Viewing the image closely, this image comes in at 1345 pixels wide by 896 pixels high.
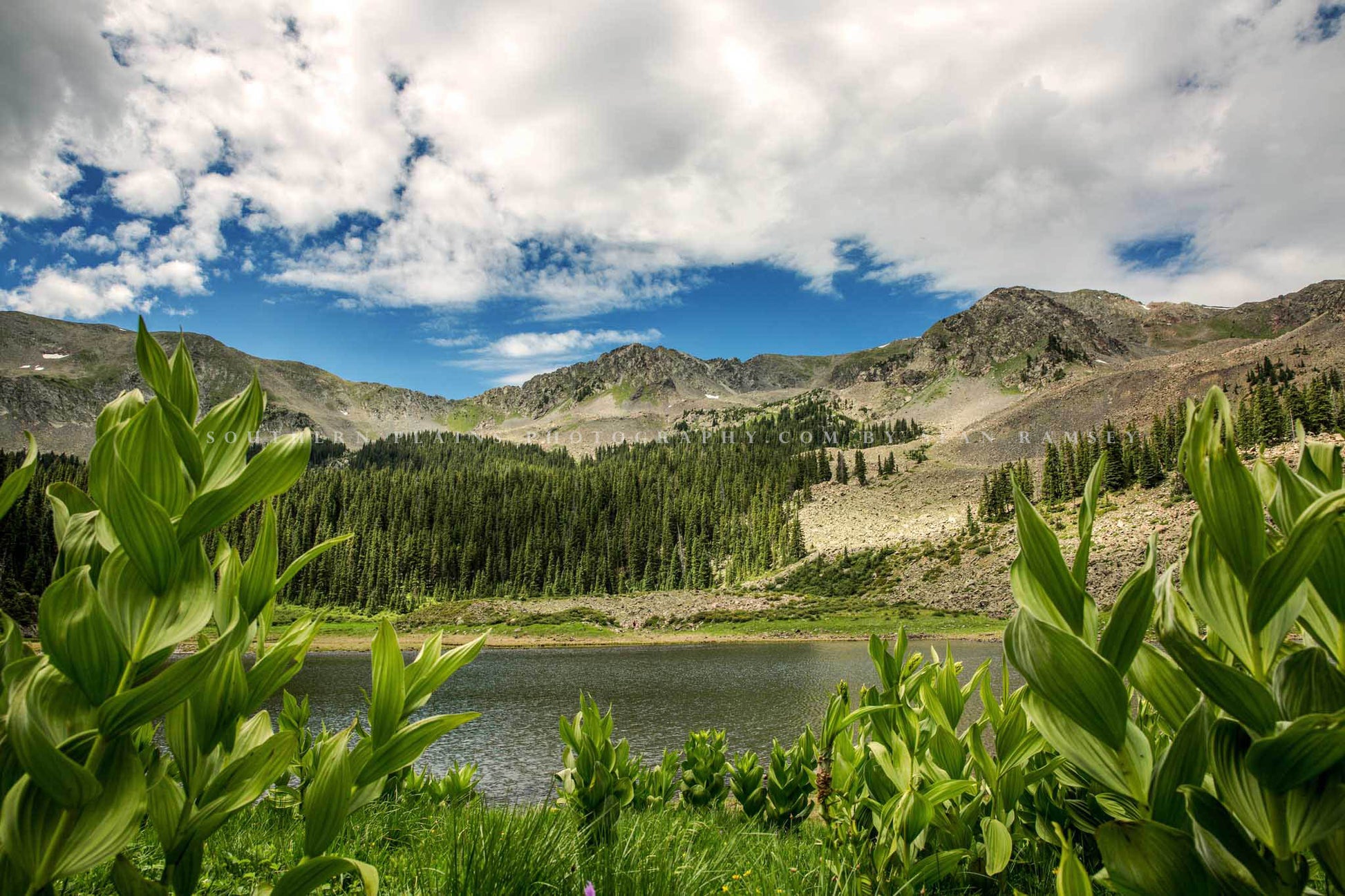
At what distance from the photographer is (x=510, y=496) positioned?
109 meters

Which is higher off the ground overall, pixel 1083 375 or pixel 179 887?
pixel 1083 375

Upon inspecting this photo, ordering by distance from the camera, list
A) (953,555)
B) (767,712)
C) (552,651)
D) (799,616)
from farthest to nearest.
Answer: (953,555) < (799,616) < (552,651) < (767,712)

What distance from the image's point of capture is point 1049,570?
34.8 inches

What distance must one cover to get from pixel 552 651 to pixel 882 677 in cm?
4882

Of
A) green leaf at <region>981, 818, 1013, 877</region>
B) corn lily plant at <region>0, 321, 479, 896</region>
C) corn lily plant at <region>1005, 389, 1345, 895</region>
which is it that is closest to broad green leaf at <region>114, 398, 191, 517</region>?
corn lily plant at <region>0, 321, 479, 896</region>

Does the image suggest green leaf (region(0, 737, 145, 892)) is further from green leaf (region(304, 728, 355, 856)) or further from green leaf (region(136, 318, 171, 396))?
green leaf (region(136, 318, 171, 396))

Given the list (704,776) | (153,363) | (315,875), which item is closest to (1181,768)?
(315,875)

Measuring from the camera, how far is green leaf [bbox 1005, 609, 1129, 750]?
78 centimetres

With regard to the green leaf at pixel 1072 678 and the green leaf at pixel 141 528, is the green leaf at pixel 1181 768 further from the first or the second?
the green leaf at pixel 141 528

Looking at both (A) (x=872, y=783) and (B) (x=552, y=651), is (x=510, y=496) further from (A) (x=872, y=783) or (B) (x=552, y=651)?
(A) (x=872, y=783)

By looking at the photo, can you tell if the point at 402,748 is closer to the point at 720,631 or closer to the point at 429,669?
the point at 429,669

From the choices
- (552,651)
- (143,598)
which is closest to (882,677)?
(143,598)

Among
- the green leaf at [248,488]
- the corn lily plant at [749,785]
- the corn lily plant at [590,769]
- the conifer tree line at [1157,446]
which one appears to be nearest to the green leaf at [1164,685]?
the green leaf at [248,488]

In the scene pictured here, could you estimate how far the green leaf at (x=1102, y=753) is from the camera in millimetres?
869
